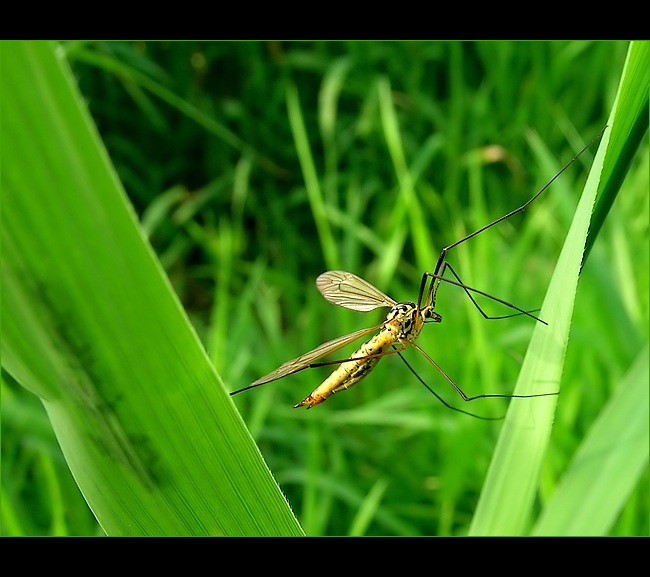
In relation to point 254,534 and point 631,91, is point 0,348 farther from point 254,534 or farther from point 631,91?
point 631,91

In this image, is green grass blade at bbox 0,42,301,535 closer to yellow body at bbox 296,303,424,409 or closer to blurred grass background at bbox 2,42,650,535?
yellow body at bbox 296,303,424,409

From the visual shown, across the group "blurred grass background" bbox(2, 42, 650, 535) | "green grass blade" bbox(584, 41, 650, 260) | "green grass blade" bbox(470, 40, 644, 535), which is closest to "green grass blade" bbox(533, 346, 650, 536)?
"green grass blade" bbox(470, 40, 644, 535)

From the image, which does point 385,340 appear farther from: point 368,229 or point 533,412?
point 368,229

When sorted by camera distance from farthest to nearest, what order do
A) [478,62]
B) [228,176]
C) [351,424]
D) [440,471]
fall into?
1. [478,62]
2. [228,176]
3. [351,424]
4. [440,471]

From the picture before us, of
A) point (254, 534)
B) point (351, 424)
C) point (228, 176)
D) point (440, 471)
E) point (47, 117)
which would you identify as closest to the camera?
point (47, 117)

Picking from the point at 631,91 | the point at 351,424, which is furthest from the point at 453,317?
the point at 631,91

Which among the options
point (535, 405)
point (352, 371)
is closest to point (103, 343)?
point (535, 405)
